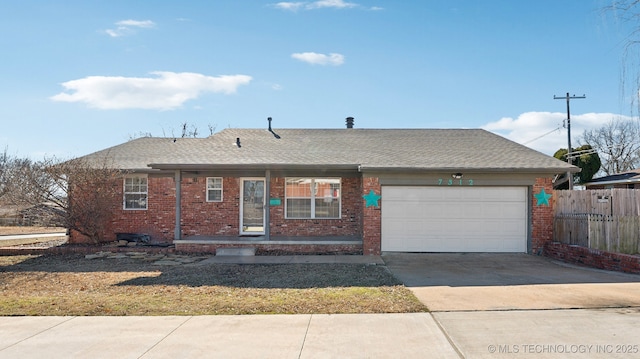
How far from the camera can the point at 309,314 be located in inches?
260

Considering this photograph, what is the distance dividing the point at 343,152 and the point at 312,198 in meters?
1.85

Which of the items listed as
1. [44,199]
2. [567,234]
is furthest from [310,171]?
[44,199]

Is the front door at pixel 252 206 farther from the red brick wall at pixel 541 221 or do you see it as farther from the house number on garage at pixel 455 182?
the red brick wall at pixel 541 221

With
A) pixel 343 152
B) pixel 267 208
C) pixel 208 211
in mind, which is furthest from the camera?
pixel 208 211

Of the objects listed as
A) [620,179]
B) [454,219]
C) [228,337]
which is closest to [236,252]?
[454,219]

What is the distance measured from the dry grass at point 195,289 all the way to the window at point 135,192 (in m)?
3.59

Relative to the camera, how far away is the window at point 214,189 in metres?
15.2

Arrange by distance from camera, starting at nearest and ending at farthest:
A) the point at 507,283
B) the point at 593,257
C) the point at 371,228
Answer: the point at 507,283 < the point at 593,257 < the point at 371,228

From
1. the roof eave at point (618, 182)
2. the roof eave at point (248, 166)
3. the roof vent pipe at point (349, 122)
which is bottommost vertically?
the roof eave at point (618, 182)

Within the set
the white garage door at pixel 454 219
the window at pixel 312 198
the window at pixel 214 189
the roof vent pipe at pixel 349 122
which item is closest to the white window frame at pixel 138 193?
the window at pixel 214 189

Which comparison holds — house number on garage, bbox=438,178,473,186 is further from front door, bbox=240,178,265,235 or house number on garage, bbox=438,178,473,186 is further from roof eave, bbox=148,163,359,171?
front door, bbox=240,178,265,235

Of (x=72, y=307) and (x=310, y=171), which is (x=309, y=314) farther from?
(x=310, y=171)

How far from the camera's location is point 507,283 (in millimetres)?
8828

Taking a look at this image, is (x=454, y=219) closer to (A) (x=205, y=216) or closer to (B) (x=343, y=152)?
(B) (x=343, y=152)
